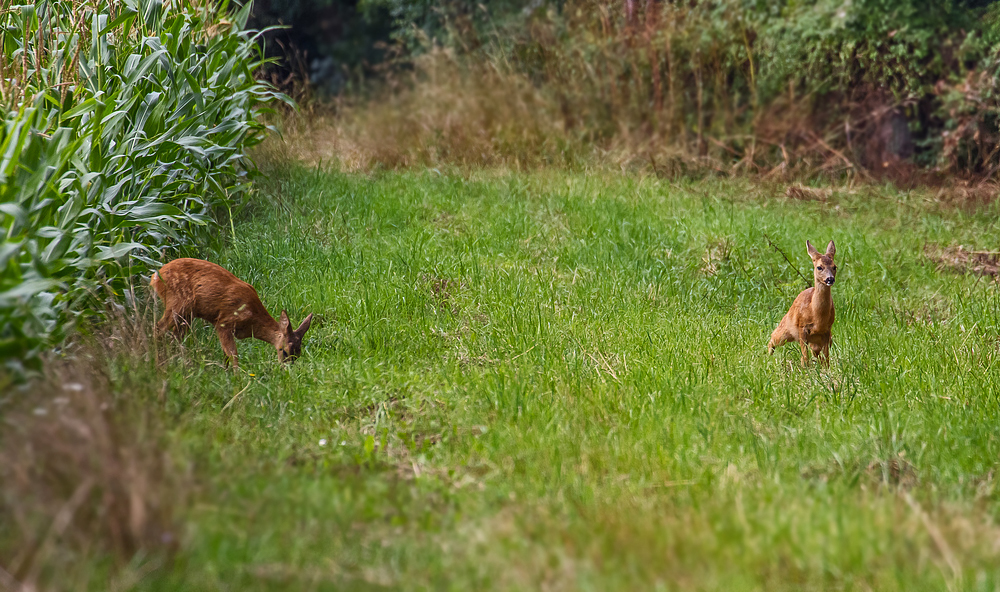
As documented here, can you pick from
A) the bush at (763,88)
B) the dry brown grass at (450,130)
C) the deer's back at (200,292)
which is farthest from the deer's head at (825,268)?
the bush at (763,88)

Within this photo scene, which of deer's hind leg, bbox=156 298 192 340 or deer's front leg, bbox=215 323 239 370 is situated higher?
deer's hind leg, bbox=156 298 192 340

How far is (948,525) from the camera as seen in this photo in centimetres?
333

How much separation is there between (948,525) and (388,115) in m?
11.3

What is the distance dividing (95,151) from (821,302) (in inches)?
178

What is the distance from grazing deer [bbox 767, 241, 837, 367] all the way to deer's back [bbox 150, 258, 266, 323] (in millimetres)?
3398

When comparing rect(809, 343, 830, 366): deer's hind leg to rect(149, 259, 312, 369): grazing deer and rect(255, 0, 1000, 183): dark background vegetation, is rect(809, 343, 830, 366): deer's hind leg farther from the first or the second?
rect(255, 0, 1000, 183): dark background vegetation

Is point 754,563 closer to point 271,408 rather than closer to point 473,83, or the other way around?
point 271,408

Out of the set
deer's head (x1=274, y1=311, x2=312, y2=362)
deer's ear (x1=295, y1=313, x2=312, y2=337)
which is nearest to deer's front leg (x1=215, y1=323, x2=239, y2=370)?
deer's head (x1=274, y1=311, x2=312, y2=362)

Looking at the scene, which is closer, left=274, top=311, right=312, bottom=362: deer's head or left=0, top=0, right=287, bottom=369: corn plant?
left=0, top=0, right=287, bottom=369: corn plant

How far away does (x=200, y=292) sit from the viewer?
5.24 metres

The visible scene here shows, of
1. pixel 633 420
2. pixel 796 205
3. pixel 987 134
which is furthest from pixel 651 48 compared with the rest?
pixel 633 420

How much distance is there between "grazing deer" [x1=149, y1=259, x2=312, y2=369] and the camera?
206 inches

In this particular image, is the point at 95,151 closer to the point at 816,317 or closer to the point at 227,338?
the point at 227,338

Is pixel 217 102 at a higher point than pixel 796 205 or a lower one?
higher
